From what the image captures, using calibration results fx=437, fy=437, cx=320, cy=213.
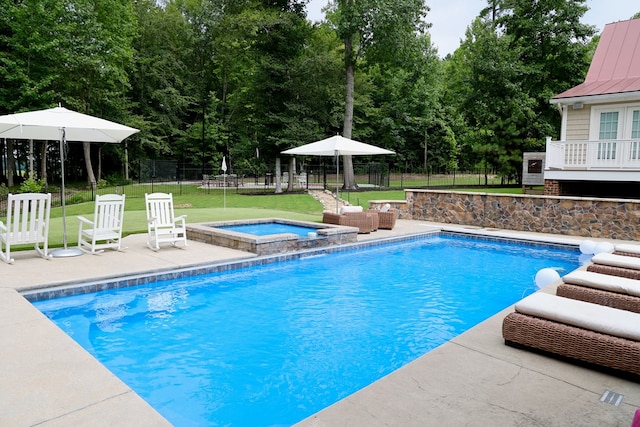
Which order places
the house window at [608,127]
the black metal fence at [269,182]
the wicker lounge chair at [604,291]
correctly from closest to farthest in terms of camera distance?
the wicker lounge chair at [604,291] → the house window at [608,127] → the black metal fence at [269,182]

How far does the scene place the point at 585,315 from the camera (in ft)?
11.2

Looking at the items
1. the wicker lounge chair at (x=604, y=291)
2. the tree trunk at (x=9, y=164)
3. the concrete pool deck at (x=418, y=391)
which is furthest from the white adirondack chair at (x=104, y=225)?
the tree trunk at (x=9, y=164)

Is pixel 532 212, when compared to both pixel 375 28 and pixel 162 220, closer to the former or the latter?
pixel 162 220

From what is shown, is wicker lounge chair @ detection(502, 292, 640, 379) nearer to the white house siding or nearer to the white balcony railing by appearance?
the white balcony railing

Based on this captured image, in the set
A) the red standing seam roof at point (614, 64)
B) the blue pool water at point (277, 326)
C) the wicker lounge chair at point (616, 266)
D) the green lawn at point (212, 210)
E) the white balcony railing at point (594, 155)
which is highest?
the red standing seam roof at point (614, 64)

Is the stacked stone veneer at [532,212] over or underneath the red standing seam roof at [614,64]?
underneath

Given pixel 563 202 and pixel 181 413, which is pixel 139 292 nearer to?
pixel 181 413

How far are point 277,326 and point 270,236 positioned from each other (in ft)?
11.1

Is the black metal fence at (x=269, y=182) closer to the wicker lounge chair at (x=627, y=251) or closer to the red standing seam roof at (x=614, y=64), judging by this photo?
the red standing seam roof at (x=614, y=64)

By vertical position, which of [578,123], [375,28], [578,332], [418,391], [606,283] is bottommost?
[418,391]

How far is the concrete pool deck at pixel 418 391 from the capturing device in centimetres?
253

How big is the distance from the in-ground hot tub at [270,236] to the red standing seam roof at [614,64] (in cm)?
1058

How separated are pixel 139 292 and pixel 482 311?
4771mm

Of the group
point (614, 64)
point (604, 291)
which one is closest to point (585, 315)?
point (604, 291)
